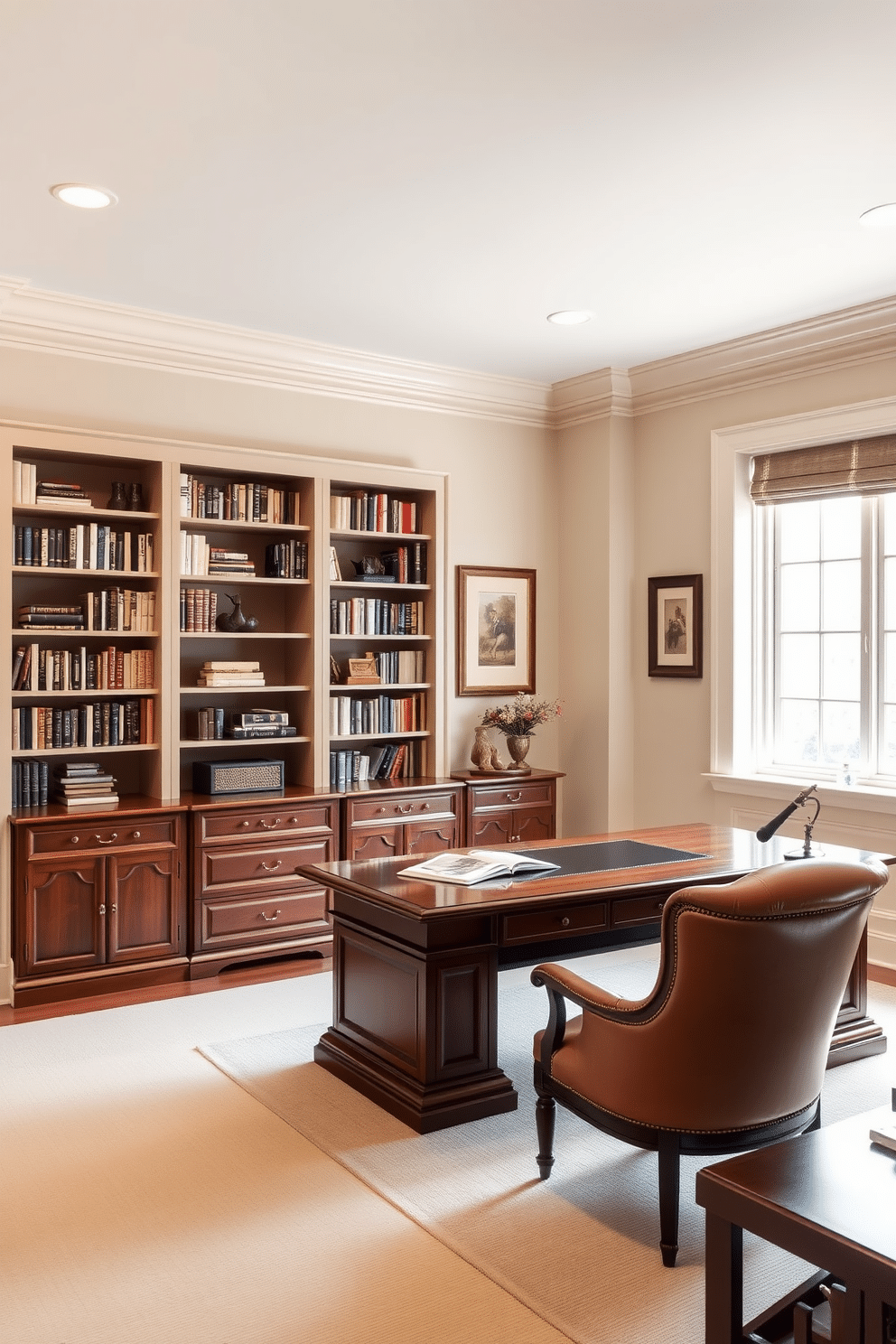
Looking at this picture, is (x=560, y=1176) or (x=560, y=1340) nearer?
(x=560, y=1340)

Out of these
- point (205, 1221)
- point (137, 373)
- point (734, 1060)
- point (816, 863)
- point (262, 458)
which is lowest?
point (205, 1221)

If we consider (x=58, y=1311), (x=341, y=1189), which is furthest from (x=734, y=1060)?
(x=58, y=1311)

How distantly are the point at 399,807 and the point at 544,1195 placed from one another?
267 cm

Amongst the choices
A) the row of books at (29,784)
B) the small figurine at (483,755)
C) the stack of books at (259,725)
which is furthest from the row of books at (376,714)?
the row of books at (29,784)

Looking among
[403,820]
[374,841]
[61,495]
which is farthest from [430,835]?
[61,495]

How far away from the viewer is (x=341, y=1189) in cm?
290

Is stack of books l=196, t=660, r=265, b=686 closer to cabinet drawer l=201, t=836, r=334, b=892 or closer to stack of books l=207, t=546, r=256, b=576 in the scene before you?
stack of books l=207, t=546, r=256, b=576

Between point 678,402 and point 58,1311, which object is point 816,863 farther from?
point 678,402

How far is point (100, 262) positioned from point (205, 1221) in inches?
137

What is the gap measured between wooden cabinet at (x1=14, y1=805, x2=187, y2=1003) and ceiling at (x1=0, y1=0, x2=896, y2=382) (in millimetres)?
2286

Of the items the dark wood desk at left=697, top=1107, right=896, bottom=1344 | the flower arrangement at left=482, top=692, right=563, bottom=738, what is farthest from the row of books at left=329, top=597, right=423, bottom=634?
the dark wood desk at left=697, top=1107, right=896, bottom=1344

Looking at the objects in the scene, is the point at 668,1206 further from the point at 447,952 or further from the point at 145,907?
the point at 145,907

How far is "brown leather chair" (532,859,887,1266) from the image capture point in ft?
7.95

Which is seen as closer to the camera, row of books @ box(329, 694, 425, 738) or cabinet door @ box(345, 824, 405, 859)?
cabinet door @ box(345, 824, 405, 859)
